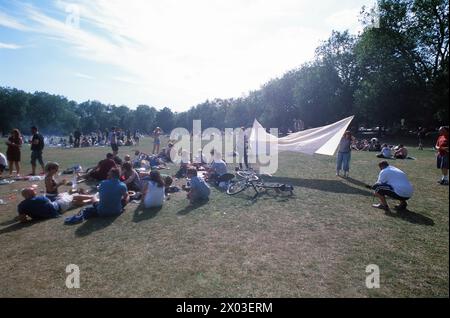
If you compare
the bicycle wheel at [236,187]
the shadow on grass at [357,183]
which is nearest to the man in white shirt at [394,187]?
the shadow on grass at [357,183]

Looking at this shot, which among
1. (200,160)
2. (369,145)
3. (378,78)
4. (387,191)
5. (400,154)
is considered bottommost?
(387,191)

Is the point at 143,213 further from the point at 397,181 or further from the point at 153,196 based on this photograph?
the point at 397,181

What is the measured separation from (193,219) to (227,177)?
405 centimetres

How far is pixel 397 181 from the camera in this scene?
8336mm

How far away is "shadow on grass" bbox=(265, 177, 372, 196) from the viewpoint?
10.9 metres

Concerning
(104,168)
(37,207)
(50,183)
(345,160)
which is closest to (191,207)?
(37,207)

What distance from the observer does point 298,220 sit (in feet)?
25.6

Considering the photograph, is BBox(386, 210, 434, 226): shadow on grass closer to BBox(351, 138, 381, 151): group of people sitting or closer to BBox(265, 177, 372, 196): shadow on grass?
BBox(265, 177, 372, 196): shadow on grass

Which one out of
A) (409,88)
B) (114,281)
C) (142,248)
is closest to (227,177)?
(142,248)

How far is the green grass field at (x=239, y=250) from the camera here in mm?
4719

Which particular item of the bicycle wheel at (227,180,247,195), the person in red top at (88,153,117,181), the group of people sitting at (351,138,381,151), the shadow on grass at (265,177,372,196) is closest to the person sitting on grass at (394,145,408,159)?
the group of people sitting at (351,138,381,151)

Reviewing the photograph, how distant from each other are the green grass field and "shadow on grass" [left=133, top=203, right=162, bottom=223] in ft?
0.09

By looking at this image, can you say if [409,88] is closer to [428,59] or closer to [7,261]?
[428,59]

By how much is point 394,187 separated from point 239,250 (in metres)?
5.16
